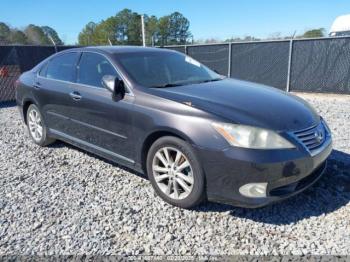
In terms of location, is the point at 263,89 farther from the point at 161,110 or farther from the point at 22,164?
the point at 22,164

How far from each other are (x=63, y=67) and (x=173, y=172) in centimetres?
249

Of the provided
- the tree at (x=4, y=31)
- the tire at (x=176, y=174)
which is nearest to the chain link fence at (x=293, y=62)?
the tire at (x=176, y=174)

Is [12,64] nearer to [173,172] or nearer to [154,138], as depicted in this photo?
[154,138]

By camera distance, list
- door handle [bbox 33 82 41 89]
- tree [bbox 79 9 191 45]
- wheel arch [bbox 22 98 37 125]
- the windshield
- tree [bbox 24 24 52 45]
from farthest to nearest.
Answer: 1. tree [bbox 24 24 52 45]
2. tree [bbox 79 9 191 45]
3. wheel arch [bbox 22 98 37 125]
4. door handle [bbox 33 82 41 89]
5. the windshield

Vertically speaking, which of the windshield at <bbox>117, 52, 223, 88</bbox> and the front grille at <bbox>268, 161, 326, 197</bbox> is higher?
the windshield at <bbox>117, 52, 223, 88</bbox>

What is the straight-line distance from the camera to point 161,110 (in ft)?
10.8

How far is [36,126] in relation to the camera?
17.8 feet

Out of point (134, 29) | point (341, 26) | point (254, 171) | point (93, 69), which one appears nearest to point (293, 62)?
point (341, 26)

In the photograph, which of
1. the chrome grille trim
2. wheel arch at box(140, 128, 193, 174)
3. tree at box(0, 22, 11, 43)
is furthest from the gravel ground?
tree at box(0, 22, 11, 43)

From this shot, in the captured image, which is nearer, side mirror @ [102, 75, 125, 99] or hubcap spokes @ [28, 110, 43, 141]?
side mirror @ [102, 75, 125, 99]

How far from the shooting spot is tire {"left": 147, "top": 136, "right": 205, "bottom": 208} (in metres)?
3.08

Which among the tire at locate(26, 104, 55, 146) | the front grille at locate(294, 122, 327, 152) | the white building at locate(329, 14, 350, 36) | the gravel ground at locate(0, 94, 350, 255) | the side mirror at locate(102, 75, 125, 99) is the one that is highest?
the white building at locate(329, 14, 350, 36)

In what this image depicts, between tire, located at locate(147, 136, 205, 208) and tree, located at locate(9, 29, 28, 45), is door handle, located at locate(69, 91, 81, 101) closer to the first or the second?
tire, located at locate(147, 136, 205, 208)

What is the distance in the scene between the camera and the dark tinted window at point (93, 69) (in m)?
4.02
